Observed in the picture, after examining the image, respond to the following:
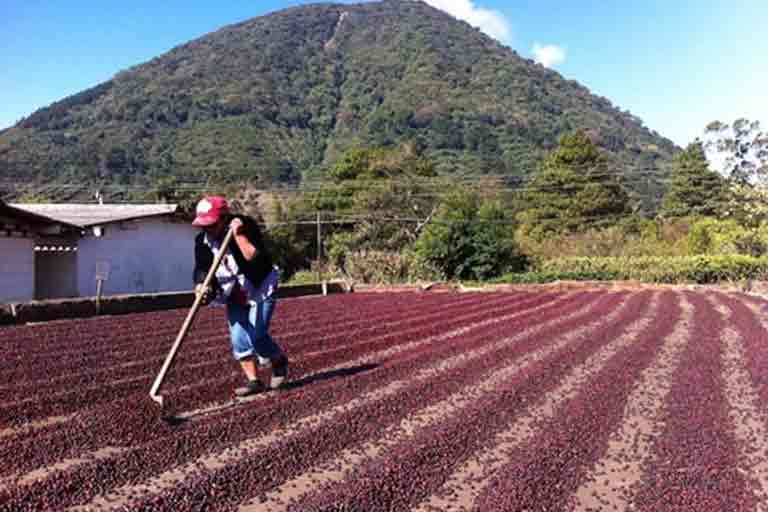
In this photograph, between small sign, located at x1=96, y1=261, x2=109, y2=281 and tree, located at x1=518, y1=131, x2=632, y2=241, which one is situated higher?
tree, located at x1=518, y1=131, x2=632, y2=241

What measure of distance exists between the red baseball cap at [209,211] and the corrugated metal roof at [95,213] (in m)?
13.9

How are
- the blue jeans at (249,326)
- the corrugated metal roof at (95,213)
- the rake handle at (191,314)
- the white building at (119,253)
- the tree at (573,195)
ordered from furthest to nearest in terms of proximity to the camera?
the tree at (573,195) < the corrugated metal roof at (95,213) < the white building at (119,253) < the blue jeans at (249,326) < the rake handle at (191,314)

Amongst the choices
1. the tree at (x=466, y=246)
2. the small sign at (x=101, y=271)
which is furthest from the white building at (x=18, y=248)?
the tree at (x=466, y=246)

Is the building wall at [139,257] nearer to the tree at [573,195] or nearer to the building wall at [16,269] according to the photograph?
the building wall at [16,269]

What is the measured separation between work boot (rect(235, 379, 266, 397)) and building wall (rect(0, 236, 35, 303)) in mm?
11979

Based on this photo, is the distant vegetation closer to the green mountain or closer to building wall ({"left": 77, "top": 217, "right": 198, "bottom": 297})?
the green mountain

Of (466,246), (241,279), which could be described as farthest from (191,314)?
(466,246)

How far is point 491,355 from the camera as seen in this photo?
7.64 metres

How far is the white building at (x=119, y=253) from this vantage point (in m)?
17.9

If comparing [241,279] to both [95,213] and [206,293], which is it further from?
[95,213]

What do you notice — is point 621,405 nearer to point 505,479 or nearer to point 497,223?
point 505,479

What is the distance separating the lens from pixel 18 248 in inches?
617

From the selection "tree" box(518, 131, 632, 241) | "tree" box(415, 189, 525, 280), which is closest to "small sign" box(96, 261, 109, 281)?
"tree" box(415, 189, 525, 280)

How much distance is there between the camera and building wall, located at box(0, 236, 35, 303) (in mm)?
15185
